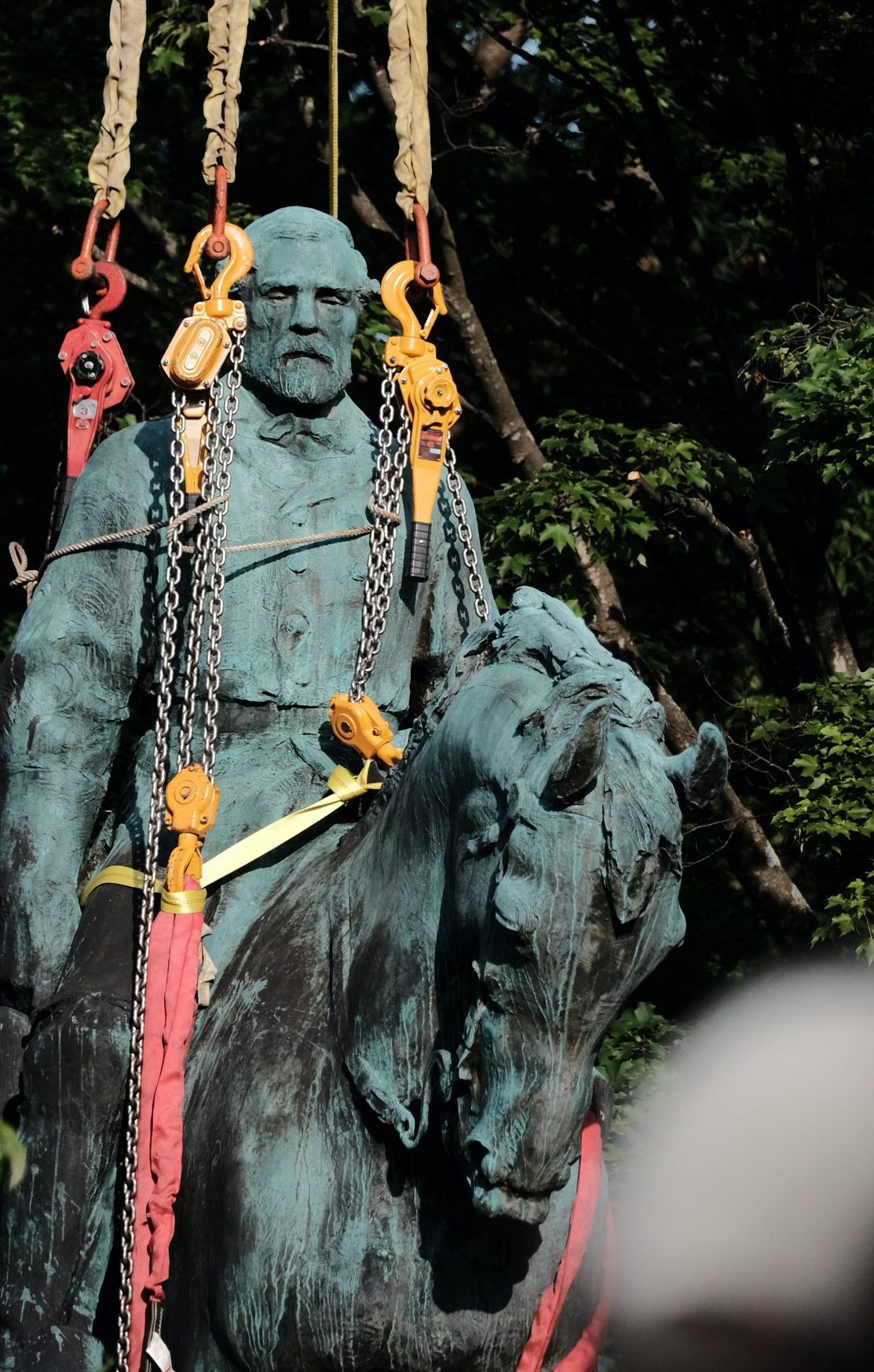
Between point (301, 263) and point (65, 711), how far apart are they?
1079 mm

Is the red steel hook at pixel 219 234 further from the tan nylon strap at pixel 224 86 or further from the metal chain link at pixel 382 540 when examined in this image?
the metal chain link at pixel 382 540

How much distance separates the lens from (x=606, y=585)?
10.7 m

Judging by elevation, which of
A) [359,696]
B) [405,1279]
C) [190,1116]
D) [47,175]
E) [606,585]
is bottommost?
[405,1279]

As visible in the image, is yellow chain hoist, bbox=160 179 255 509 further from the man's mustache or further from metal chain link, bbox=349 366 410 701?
metal chain link, bbox=349 366 410 701

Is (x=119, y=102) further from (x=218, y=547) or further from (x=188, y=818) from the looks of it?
(x=188, y=818)

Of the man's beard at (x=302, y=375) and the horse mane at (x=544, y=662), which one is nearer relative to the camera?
the horse mane at (x=544, y=662)

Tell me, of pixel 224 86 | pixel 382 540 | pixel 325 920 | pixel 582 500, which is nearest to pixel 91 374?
pixel 224 86

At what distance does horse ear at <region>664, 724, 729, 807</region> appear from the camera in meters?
3.62

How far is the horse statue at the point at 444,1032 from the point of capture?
354cm

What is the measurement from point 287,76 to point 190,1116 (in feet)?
27.2

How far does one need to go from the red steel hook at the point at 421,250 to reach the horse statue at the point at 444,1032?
4.32 feet

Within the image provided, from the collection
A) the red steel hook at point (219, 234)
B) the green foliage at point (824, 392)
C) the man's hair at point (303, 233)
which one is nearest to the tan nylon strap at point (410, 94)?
the man's hair at point (303, 233)

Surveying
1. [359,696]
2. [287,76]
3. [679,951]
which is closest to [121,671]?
[359,696]

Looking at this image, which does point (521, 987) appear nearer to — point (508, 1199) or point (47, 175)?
point (508, 1199)
